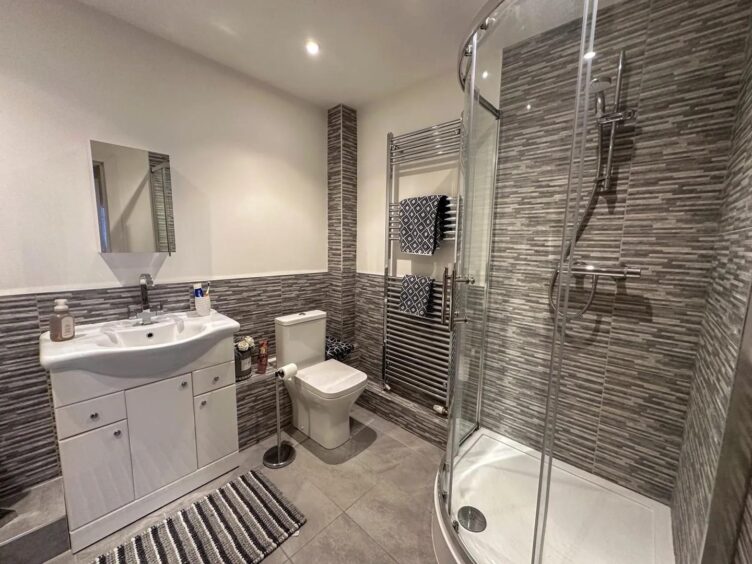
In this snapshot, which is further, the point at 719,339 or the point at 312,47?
the point at 312,47

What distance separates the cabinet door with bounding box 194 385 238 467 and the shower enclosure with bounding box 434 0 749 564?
4.08ft

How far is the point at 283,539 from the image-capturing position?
1386 millimetres

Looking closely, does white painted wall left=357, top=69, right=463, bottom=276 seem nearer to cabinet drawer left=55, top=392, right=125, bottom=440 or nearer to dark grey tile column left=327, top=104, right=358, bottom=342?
dark grey tile column left=327, top=104, right=358, bottom=342

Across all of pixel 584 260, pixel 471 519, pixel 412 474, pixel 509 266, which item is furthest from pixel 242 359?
pixel 584 260

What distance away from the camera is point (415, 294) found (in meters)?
2.15

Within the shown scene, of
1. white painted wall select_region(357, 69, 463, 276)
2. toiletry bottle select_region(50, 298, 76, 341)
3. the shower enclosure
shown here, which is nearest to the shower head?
the shower enclosure

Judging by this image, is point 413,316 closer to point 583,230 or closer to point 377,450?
point 377,450

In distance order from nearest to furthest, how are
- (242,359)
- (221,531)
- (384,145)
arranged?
1. (221,531)
2. (242,359)
3. (384,145)

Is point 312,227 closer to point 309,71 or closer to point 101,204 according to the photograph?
point 309,71

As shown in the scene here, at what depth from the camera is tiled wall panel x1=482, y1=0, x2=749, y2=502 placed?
1.25m

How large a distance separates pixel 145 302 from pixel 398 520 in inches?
69.9

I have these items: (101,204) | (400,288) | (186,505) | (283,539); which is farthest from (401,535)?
(101,204)

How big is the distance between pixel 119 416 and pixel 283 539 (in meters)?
0.94

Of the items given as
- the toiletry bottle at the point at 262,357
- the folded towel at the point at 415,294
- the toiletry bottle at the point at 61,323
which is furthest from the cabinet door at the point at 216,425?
the folded towel at the point at 415,294
